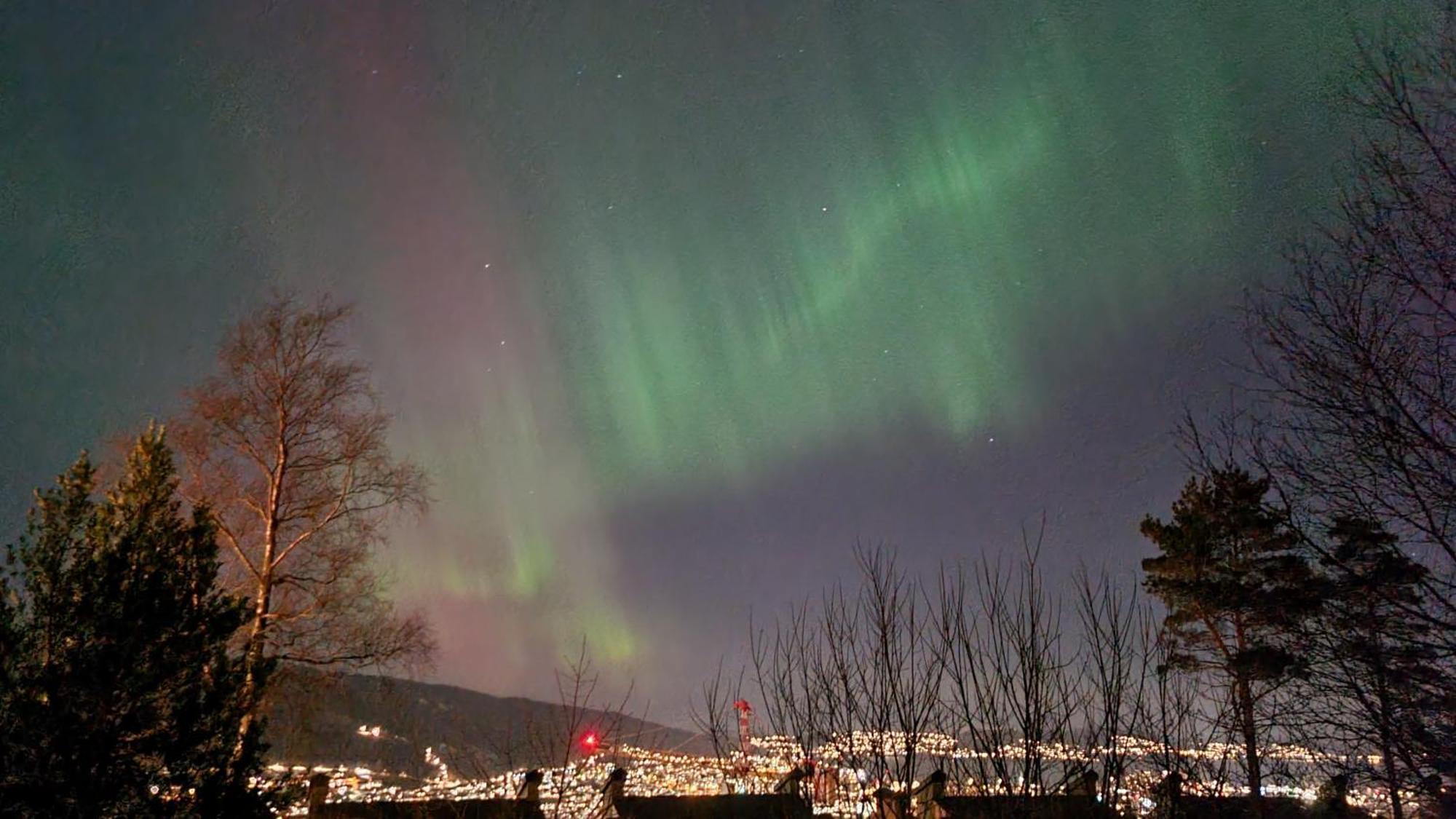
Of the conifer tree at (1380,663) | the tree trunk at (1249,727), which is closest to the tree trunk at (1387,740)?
the conifer tree at (1380,663)

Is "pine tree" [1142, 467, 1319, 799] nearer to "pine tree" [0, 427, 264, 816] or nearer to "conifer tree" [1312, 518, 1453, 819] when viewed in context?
"conifer tree" [1312, 518, 1453, 819]

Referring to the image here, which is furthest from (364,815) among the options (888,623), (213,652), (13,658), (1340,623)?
(1340,623)

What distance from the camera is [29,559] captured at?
10.7 m

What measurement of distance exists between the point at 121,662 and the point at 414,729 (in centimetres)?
358

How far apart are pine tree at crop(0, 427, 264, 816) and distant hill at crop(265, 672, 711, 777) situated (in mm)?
1938

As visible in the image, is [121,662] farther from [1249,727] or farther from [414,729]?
[1249,727]

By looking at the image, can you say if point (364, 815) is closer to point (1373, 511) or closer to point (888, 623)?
point (888, 623)

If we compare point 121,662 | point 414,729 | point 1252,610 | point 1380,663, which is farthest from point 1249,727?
point 121,662

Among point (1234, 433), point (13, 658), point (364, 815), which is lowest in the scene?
point (364, 815)

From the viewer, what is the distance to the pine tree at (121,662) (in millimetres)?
9719

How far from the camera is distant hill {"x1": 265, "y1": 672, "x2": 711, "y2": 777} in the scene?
9484 mm

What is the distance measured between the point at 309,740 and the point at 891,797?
13185mm

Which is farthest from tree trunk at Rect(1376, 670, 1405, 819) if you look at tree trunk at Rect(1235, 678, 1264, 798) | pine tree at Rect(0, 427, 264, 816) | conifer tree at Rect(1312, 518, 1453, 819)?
pine tree at Rect(0, 427, 264, 816)

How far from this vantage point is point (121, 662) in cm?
1045
